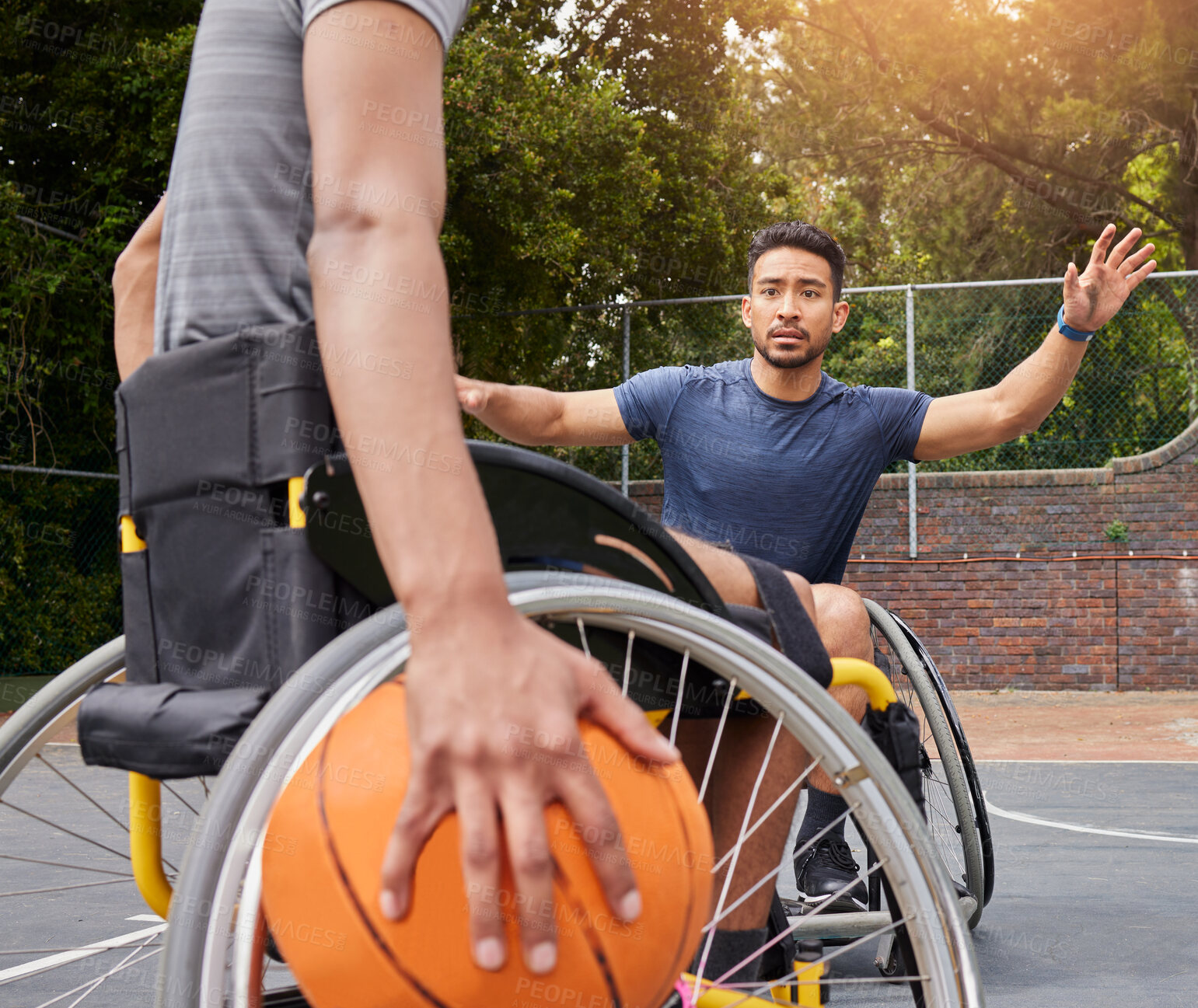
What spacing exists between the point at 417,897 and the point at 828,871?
2.15 metres

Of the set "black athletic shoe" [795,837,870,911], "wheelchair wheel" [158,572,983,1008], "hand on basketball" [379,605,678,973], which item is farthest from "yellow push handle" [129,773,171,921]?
"black athletic shoe" [795,837,870,911]

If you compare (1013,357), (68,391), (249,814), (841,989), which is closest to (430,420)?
(249,814)

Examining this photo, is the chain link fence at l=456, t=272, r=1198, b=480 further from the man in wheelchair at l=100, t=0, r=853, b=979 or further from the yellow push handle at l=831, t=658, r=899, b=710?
the man in wheelchair at l=100, t=0, r=853, b=979

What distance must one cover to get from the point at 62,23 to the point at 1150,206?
12.8 m

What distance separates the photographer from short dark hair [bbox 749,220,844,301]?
3.59 meters

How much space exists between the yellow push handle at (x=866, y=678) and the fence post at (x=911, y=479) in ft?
33.7

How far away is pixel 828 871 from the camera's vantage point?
3047mm

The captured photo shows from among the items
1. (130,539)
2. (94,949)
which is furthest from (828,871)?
(130,539)

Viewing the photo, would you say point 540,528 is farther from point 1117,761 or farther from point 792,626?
point 1117,761

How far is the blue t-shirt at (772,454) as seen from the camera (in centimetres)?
328

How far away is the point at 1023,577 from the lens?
11727 millimetres

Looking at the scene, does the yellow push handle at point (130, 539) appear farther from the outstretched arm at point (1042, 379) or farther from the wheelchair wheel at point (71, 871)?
the outstretched arm at point (1042, 379)


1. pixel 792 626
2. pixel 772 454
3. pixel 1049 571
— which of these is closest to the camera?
pixel 792 626

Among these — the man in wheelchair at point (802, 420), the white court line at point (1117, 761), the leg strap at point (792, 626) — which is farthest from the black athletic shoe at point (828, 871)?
the white court line at point (1117, 761)
